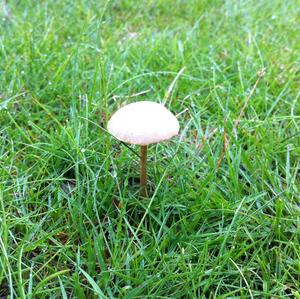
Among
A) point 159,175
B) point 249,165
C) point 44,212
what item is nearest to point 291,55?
point 249,165

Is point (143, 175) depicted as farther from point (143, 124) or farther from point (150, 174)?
point (143, 124)

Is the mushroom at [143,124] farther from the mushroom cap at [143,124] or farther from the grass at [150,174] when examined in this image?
the grass at [150,174]

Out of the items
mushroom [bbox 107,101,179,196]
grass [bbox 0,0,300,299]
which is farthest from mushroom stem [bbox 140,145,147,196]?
mushroom [bbox 107,101,179,196]

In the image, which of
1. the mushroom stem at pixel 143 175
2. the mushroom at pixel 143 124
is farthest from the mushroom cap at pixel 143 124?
the mushroom stem at pixel 143 175

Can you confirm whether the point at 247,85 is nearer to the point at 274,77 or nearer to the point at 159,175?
the point at 274,77

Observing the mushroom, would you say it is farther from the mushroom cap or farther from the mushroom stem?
the mushroom stem

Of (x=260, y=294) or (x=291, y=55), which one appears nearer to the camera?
(x=260, y=294)

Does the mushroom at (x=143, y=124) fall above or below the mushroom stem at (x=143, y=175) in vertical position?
above
